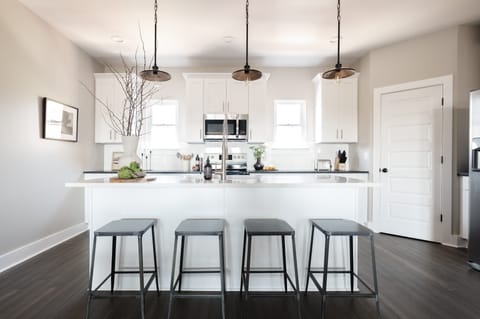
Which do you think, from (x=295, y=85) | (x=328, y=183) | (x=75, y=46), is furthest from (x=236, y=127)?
(x=75, y=46)

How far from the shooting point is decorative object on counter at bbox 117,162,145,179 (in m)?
2.19

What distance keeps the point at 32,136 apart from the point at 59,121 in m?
0.50

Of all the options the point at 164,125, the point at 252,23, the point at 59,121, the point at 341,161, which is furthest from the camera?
the point at 164,125

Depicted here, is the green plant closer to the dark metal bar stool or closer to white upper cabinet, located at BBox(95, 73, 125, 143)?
white upper cabinet, located at BBox(95, 73, 125, 143)

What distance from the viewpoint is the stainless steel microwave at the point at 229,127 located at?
430 cm

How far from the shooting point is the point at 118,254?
86.8 inches

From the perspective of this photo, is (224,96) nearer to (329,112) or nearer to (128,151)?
(329,112)

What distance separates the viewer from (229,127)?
14.1ft

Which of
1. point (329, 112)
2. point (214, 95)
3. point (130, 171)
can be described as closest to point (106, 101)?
point (214, 95)

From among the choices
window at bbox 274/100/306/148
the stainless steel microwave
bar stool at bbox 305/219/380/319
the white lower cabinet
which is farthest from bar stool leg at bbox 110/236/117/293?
the white lower cabinet

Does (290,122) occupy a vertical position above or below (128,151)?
above

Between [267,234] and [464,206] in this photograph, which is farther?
[464,206]

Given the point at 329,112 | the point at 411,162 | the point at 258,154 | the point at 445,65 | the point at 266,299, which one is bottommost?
the point at 266,299

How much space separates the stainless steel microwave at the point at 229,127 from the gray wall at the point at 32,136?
79.5 inches
